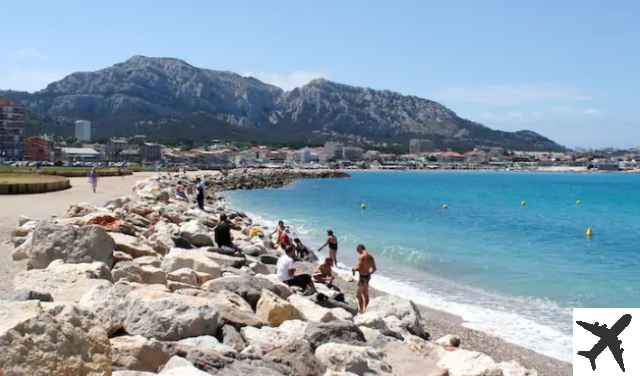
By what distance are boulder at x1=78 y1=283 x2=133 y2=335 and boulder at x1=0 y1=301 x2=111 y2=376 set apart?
0.96 meters

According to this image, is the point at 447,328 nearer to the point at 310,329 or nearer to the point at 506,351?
the point at 506,351

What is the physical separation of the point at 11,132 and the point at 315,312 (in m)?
108

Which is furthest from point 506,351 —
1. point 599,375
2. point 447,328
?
point 599,375

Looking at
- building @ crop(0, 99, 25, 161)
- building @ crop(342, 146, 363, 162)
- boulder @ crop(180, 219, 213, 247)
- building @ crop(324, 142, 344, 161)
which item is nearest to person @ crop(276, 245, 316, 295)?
boulder @ crop(180, 219, 213, 247)

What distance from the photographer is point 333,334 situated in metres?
5.87

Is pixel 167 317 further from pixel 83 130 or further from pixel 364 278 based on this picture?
pixel 83 130

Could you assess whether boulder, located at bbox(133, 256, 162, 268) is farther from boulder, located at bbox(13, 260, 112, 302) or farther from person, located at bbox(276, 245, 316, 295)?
person, located at bbox(276, 245, 316, 295)

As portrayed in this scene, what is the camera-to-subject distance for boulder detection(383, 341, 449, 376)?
19.2ft

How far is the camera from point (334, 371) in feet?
15.7

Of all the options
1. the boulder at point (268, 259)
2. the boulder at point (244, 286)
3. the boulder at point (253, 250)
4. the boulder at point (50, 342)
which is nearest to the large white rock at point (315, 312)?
the boulder at point (244, 286)

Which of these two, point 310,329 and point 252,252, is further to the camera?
point 252,252

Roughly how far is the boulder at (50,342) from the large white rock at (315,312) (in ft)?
11.4

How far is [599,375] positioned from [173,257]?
656cm

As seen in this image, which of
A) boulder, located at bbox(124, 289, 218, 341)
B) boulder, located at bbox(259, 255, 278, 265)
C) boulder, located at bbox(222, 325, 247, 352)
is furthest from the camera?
boulder, located at bbox(259, 255, 278, 265)
